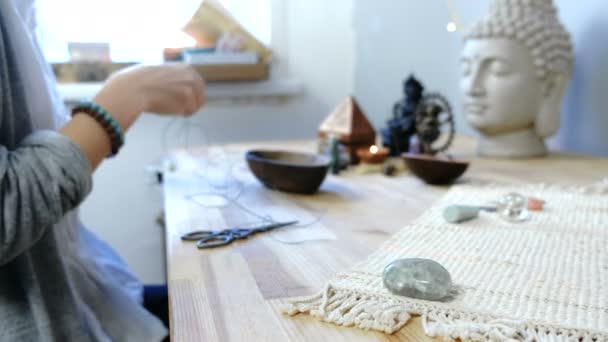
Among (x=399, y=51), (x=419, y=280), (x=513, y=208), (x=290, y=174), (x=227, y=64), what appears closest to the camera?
(x=419, y=280)

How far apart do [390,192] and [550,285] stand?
1.26 feet

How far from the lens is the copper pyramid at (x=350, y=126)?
102 centimetres

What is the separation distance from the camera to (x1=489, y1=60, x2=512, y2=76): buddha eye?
1.04 metres

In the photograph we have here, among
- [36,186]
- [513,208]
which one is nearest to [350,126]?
[513,208]

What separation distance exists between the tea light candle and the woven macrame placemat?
33cm

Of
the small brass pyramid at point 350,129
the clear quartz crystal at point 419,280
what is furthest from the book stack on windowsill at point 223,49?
the clear quartz crystal at point 419,280

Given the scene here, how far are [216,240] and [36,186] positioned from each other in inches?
7.7

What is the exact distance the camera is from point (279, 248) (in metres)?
0.55

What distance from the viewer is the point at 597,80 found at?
1.12 meters

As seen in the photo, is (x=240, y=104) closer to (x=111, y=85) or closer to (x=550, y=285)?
(x=111, y=85)

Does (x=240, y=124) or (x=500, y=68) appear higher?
(x=500, y=68)

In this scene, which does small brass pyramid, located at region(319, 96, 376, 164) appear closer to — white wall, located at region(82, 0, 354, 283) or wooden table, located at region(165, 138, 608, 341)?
wooden table, located at region(165, 138, 608, 341)

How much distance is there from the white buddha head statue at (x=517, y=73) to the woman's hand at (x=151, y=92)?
1.90 ft

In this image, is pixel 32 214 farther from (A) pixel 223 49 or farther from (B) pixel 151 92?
(A) pixel 223 49
